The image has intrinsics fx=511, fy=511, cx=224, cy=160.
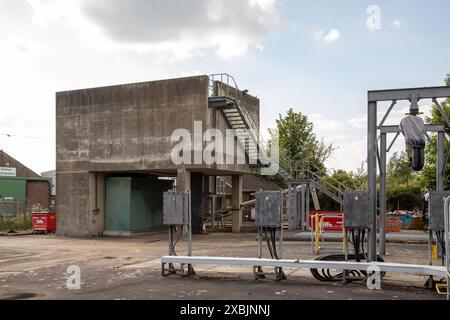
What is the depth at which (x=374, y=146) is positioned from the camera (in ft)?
37.7

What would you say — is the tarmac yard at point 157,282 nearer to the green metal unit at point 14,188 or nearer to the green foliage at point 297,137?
the green foliage at point 297,137

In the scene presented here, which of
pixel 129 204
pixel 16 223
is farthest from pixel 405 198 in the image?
pixel 16 223

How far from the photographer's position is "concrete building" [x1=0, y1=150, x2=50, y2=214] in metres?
56.7

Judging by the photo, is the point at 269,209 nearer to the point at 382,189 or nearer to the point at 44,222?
the point at 382,189

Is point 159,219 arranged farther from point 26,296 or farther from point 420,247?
point 26,296

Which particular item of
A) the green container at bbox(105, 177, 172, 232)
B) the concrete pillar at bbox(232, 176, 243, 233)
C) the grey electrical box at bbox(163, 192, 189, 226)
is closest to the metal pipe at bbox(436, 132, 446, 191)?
the grey electrical box at bbox(163, 192, 189, 226)

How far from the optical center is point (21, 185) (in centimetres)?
5834

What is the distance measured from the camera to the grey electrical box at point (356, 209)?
1078 centimetres

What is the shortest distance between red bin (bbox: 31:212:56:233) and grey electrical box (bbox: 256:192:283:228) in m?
20.8

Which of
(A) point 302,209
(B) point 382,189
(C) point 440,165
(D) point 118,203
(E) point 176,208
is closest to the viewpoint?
(E) point 176,208

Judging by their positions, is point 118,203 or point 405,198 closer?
point 118,203

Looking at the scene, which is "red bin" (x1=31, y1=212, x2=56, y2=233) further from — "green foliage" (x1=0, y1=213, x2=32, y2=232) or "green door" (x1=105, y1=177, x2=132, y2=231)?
"green door" (x1=105, y1=177, x2=132, y2=231)

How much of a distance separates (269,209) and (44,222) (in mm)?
21178

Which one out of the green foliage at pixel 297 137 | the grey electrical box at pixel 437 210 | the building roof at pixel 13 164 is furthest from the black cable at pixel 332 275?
the building roof at pixel 13 164
